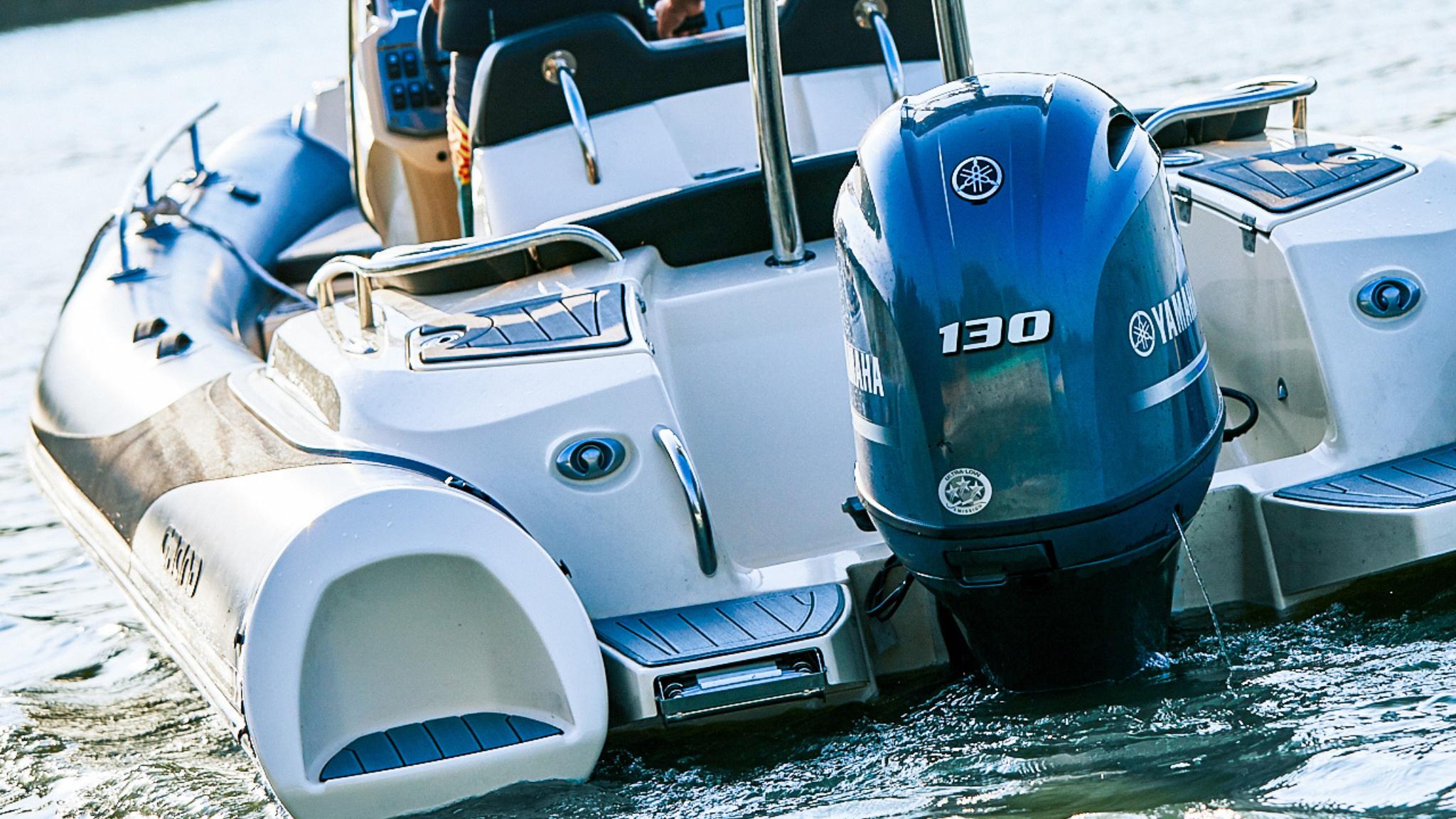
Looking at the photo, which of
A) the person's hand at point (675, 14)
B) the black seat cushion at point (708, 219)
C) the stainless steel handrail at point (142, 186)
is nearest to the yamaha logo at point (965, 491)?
the black seat cushion at point (708, 219)

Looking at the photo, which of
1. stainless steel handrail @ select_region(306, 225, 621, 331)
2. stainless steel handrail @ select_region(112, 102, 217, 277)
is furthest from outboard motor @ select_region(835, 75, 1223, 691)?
stainless steel handrail @ select_region(112, 102, 217, 277)

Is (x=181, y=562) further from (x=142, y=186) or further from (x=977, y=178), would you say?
(x=142, y=186)

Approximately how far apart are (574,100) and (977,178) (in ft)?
4.70

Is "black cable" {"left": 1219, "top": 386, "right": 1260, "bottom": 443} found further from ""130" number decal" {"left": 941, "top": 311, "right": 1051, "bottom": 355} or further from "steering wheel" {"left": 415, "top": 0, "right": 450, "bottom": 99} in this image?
"steering wheel" {"left": 415, "top": 0, "right": 450, "bottom": 99}

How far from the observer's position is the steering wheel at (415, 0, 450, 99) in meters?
4.24

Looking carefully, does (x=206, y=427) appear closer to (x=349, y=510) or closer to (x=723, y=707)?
(x=349, y=510)

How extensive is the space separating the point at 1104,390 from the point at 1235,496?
0.44m

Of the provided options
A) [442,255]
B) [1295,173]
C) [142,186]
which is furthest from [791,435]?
[142,186]

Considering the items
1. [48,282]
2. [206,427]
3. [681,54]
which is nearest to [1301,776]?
[206,427]

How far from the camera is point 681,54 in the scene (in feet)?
10.6

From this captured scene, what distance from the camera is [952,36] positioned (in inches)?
91.1

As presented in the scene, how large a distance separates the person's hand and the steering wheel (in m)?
0.58

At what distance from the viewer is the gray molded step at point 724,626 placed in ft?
6.58

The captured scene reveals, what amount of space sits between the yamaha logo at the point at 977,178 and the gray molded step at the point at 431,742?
2.61 ft
